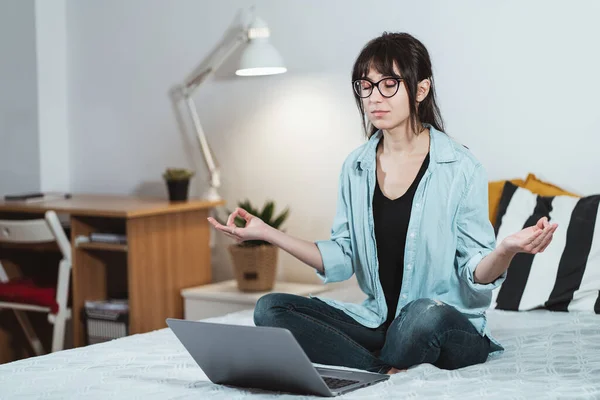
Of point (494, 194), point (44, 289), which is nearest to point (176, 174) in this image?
point (44, 289)

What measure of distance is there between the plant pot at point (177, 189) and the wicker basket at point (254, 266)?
1.23 feet

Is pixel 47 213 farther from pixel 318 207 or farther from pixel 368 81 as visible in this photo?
pixel 368 81

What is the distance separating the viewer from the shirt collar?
194 centimetres

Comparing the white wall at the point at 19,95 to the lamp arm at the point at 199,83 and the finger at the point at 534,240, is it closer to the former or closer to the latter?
the lamp arm at the point at 199,83

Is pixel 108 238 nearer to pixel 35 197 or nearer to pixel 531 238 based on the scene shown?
pixel 35 197

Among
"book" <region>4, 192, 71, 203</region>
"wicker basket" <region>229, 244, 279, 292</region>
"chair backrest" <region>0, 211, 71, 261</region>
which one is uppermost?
"book" <region>4, 192, 71, 203</region>

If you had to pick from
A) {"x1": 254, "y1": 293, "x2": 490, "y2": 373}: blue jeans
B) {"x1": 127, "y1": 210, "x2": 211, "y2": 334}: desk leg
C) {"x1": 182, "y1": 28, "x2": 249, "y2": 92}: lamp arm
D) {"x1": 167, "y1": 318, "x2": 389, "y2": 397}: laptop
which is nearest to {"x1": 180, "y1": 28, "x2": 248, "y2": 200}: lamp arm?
{"x1": 182, "y1": 28, "x2": 249, "y2": 92}: lamp arm

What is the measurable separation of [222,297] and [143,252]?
1.05 ft

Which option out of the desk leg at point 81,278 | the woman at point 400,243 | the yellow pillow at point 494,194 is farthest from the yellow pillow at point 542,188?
the desk leg at point 81,278

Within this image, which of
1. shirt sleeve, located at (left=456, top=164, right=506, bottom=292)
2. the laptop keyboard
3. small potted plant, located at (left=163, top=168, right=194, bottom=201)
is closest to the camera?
the laptop keyboard

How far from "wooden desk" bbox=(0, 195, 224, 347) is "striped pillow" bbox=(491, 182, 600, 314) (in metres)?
1.24

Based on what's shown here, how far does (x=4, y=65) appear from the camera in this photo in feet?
12.5

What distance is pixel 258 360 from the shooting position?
1.57m

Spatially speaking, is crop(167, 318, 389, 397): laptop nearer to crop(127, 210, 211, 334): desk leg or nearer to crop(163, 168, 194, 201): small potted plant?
crop(127, 210, 211, 334): desk leg
